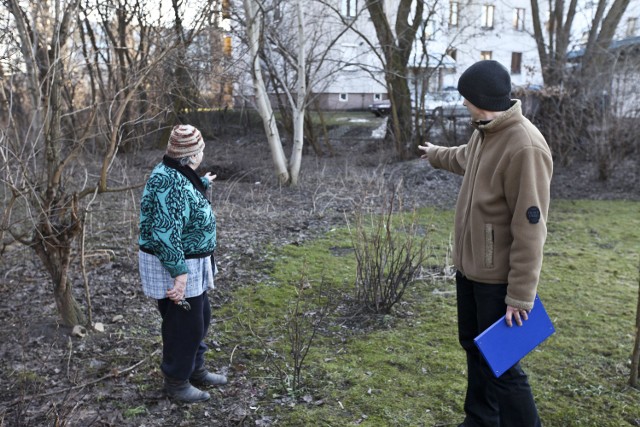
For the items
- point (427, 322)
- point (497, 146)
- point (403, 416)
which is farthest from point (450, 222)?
point (497, 146)

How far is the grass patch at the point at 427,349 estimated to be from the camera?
3344 millimetres

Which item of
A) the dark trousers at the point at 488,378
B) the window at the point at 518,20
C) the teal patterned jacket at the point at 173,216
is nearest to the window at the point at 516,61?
the window at the point at 518,20

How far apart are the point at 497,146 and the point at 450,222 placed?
594 cm

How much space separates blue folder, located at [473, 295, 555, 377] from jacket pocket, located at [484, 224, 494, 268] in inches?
9.5

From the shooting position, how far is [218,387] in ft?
11.8

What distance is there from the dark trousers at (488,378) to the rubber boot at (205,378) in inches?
56.7

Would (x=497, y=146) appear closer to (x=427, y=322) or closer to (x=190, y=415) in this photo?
(x=190, y=415)

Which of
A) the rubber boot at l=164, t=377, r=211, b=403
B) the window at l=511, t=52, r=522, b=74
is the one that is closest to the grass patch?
the rubber boot at l=164, t=377, r=211, b=403

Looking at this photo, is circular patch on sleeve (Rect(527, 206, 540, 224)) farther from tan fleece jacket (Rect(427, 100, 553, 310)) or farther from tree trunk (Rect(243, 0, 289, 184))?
tree trunk (Rect(243, 0, 289, 184))

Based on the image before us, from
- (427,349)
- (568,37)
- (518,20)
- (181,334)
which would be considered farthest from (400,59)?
(518,20)

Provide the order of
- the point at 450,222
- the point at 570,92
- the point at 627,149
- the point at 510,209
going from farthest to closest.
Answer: the point at 570,92, the point at 627,149, the point at 450,222, the point at 510,209

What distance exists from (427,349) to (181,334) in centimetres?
173

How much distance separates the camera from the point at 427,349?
414 cm

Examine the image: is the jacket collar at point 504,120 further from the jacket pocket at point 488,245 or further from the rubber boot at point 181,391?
the rubber boot at point 181,391
